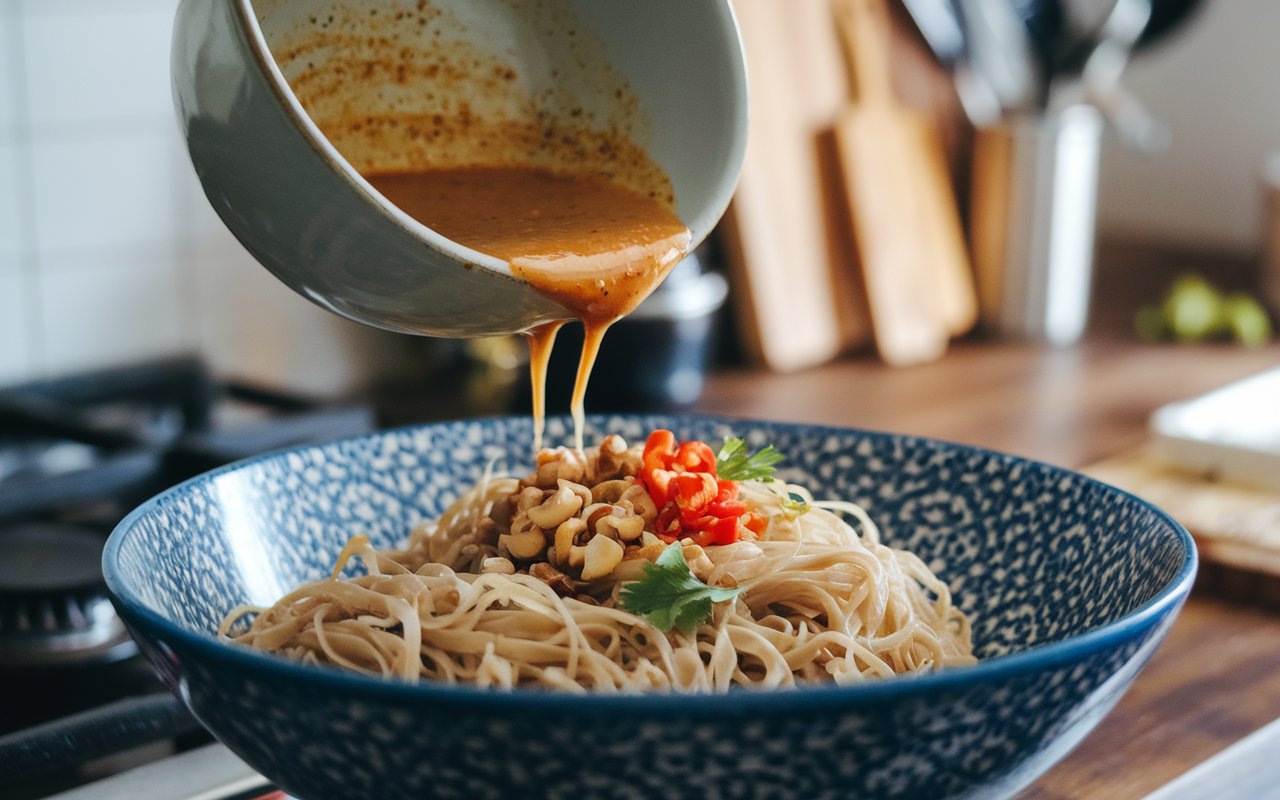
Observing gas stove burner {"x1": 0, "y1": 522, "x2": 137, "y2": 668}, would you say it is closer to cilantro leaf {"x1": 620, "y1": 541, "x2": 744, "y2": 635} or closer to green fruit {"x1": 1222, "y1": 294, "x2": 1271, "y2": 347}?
cilantro leaf {"x1": 620, "y1": 541, "x2": 744, "y2": 635}

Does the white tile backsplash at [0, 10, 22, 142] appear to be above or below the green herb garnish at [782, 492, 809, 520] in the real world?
above

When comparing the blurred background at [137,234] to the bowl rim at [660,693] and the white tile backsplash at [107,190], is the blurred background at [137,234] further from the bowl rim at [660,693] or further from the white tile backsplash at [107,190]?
the bowl rim at [660,693]

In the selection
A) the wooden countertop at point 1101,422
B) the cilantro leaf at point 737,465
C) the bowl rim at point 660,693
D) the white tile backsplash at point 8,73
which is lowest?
the wooden countertop at point 1101,422

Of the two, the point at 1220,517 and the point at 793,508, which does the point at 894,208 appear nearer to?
the point at 1220,517

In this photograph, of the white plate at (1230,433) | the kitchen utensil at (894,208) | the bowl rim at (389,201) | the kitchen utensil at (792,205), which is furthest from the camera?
the kitchen utensil at (894,208)

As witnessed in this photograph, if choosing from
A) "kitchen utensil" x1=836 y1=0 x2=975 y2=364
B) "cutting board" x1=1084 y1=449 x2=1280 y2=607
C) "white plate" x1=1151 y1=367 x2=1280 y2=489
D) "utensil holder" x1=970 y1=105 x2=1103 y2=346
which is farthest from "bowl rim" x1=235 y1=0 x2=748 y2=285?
"utensil holder" x1=970 y1=105 x2=1103 y2=346

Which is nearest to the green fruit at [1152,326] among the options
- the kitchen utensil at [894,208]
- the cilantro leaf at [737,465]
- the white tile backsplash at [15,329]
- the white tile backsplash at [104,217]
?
the kitchen utensil at [894,208]
